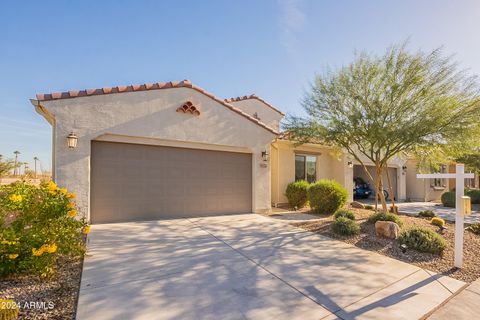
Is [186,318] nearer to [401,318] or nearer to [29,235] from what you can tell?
[401,318]

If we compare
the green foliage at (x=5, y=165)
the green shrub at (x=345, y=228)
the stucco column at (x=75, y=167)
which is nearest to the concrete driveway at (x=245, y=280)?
the green shrub at (x=345, y=228)

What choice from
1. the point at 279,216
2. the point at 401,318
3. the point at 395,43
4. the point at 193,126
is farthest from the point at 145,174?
the point at 395,43

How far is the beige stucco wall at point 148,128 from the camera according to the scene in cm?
685

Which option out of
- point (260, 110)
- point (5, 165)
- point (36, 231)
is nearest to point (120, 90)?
point (36, 231)

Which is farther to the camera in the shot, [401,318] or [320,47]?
[320,47]

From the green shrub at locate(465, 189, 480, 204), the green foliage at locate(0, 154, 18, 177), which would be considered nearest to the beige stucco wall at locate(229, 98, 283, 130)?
the green shrub at locate(465, 189, 480, 204)

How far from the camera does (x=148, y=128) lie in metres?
7.86

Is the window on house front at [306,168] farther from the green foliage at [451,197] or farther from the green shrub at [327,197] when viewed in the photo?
the green foliage at [451,197]

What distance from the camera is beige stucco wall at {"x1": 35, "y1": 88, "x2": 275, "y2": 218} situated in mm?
6852

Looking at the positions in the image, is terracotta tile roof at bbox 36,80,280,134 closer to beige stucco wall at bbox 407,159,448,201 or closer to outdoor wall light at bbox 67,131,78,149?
outdoor wall light at bbox 67,131,78,149

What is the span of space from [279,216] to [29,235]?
7.70 m

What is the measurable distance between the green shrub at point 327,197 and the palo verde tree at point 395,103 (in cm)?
188

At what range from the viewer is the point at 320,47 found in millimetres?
9102

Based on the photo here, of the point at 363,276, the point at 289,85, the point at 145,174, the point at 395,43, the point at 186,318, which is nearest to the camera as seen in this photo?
the point at 186,318
